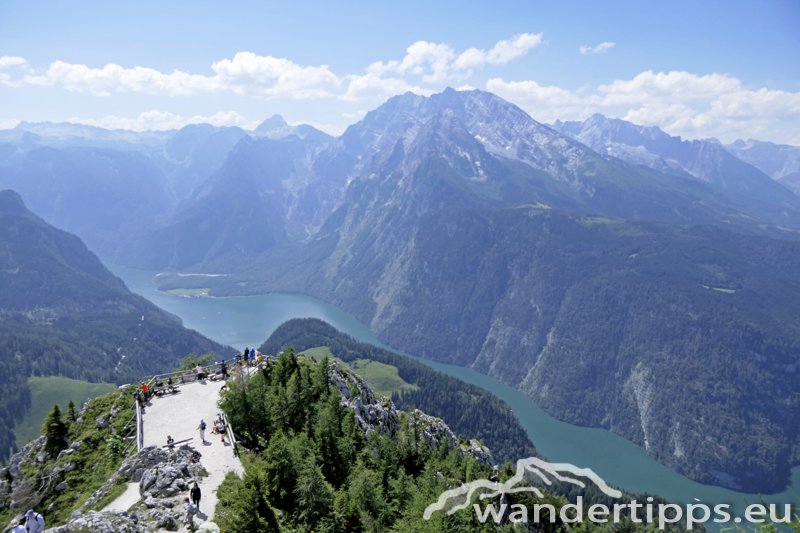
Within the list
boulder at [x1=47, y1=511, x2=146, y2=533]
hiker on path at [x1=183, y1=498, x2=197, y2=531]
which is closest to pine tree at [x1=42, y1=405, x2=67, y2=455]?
boulder at [x1=47, y1=511, x2=146, y2=533]

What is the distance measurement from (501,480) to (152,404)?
133ft

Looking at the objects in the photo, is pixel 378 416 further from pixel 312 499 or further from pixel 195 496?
pixel 195 496

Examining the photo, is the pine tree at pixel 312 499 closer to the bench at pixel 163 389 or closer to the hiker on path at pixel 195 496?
the hiker on path at pixel 195 496

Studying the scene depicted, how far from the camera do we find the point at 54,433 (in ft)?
191

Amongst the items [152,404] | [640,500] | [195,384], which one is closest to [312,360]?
[195,384]

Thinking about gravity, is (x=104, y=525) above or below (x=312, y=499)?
above

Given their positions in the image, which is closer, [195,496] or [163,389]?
[195,496]

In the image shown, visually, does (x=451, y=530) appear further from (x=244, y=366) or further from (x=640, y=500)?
(x=640, y=500)

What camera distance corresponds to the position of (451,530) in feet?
137

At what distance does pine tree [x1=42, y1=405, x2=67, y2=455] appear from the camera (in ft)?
188

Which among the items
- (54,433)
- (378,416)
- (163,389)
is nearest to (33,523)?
(54,433)

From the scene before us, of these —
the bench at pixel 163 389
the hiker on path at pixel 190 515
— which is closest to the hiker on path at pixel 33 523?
the hiker on path at pixel 190 515

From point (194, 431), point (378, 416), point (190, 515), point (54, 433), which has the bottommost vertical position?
point (378, 416)

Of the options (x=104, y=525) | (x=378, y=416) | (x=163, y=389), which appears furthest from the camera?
(x=378, y=416)
